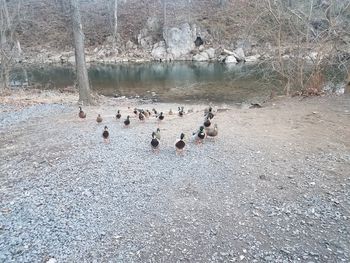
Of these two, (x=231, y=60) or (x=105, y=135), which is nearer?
(x=105, y=135)

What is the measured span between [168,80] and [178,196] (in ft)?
80.9

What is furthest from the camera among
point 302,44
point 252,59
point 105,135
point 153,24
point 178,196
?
point 153,24

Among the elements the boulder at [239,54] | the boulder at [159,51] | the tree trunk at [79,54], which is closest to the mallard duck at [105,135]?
the tree trunk at [79,54]

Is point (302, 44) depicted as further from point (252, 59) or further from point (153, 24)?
point (153, 24)

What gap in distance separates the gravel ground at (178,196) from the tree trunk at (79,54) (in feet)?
19.0

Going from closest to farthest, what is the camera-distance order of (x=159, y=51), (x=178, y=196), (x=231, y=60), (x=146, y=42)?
(x=178, y=196) → (x=231, y=60) → (x=159, y=51) → (x=146, y=42)

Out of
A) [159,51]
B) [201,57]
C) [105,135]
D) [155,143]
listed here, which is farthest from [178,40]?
[155,143]

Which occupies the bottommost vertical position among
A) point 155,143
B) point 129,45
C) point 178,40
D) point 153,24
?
point 155,143

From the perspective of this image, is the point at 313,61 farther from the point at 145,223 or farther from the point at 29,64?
the point at 29,64

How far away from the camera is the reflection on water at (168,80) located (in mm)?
24859

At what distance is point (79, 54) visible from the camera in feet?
Answer: 55.9

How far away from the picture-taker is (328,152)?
30.5 feet

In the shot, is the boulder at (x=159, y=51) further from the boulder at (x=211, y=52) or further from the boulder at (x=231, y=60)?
the boulder at (x=231, y=60)

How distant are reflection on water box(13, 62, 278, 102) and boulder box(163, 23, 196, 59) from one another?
336 centimetres
